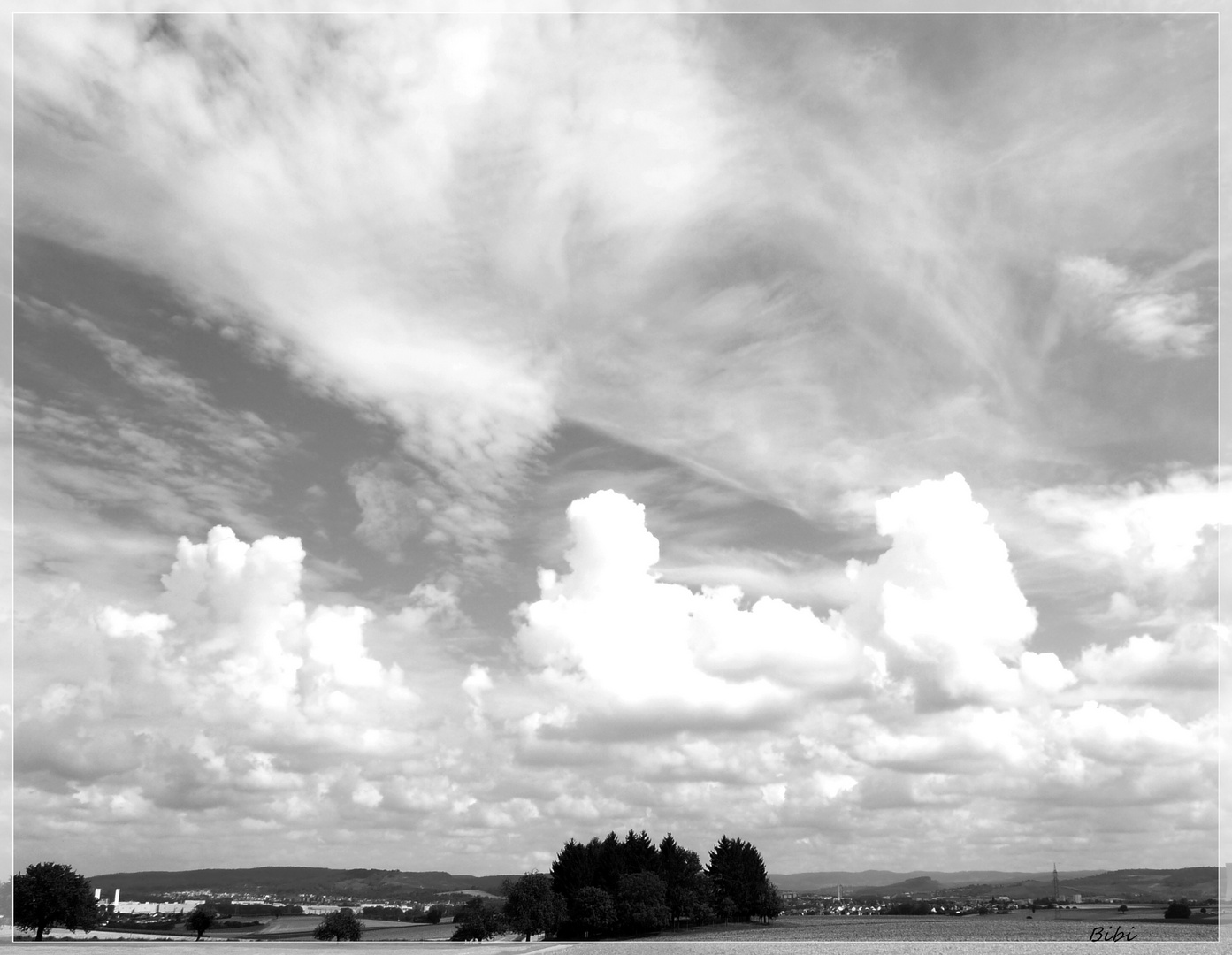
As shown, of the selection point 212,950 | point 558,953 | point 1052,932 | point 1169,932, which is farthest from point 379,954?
point 1169,932

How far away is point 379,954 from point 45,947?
5578cm

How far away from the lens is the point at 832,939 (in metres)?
177

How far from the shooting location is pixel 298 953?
179125mm

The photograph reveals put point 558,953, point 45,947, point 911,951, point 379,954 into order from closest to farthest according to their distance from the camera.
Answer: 1. point 911,951
2. point 558,953
3. point 45,947
4. point 379,954

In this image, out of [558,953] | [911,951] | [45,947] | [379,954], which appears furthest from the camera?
[379,954]

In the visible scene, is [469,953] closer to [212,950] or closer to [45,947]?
[212,950]

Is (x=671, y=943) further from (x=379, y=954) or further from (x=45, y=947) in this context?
(x=45, y=947)

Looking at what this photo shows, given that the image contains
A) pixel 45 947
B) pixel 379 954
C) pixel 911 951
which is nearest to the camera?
pixel 911 951

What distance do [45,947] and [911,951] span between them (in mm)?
142426

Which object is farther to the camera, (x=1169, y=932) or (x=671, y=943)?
(x=1169, y=932)

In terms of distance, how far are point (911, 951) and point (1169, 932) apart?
282ft

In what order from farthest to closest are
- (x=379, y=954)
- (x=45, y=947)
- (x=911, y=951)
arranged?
1. (x=379, y=954)
2. (x=45, y=947)
3. (x=911, y=951)

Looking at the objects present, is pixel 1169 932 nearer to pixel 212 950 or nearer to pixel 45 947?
pixel 212 950

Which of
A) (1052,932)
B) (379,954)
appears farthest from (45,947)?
(1052,932)
